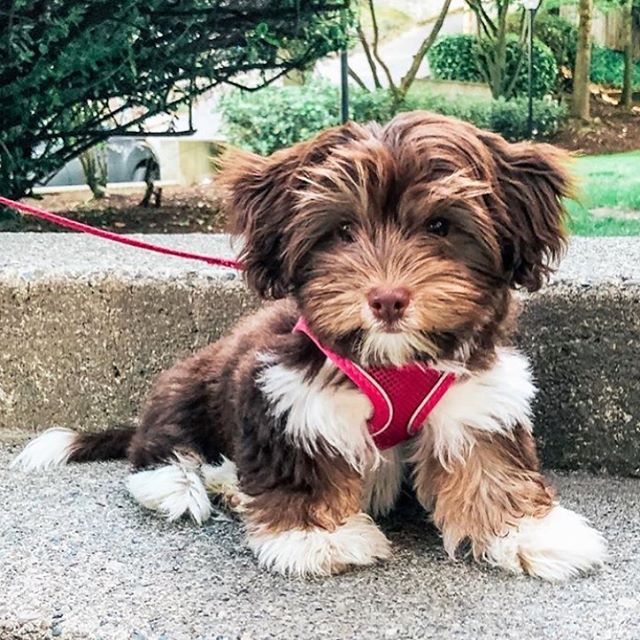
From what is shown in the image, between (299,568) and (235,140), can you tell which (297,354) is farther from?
(235,140)

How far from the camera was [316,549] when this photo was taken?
2316 mm

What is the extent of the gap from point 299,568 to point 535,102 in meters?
2.44

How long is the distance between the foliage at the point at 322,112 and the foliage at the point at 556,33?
0.18 metres

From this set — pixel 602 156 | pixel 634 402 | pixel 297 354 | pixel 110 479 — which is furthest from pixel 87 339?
pixel 602 156

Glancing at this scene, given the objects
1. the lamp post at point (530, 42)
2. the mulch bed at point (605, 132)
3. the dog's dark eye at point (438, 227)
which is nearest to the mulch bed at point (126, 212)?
the lamp post at point (530, 42)

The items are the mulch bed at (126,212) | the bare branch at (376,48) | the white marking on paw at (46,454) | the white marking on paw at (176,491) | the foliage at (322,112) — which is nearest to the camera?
the white marking on paw at (176,491)

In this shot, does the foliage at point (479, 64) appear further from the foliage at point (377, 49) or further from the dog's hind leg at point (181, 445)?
the dog's hind leg at point (181, 445)

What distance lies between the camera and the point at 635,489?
2924 millimetres

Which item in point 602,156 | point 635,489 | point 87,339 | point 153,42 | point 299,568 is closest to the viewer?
point 299,568

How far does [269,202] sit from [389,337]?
0.43 metres

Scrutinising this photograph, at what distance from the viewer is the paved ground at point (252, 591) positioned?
213cm

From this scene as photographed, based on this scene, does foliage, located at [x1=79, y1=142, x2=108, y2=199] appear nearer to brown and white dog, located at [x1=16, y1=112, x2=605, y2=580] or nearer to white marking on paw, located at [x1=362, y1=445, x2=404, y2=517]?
brown and white dog, located at [x1=16, y1=112, x2=605, y2=580]

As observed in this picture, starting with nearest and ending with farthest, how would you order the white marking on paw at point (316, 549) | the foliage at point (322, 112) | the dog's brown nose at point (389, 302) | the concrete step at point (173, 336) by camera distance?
the dog's brown nose at point (389, 302), the white marking on paw at point (316, 549), the concrete step at point (173, 336), the foliage at point (322, 112)

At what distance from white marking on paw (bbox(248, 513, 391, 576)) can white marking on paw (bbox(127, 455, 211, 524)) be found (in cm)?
35
